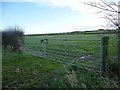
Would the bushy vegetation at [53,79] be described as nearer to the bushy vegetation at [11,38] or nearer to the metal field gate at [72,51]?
→ the metal field gate at [72,51]

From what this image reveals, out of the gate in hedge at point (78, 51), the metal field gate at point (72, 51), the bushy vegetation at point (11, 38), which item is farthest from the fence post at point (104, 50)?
the bushy vegetation at point (11, 38)

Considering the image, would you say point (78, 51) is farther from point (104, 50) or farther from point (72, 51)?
point (104, 50)

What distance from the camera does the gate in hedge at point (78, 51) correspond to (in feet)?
19.0

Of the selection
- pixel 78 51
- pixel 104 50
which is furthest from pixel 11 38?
pixel 104 50

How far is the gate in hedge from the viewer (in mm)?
5801

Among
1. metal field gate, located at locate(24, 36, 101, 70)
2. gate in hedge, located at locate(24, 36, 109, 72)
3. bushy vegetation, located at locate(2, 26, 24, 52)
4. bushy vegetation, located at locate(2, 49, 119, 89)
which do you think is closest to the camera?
bushy vegetation, located at locate(2, 49, 119, 89)

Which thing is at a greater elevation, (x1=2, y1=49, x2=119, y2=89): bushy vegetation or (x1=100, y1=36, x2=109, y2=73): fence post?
(x1=100, y1=36, x2=109, y2=73): fence post

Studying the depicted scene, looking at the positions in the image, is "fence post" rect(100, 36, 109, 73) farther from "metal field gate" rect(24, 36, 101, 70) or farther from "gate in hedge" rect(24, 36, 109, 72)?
"metal field gate" rect(24, 36, 101, 70)

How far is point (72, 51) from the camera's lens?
8883 mm

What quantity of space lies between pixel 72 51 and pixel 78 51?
50.8 inches

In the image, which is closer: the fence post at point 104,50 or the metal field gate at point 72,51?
the fence post at point 104,50

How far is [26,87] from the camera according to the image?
17.5 ft

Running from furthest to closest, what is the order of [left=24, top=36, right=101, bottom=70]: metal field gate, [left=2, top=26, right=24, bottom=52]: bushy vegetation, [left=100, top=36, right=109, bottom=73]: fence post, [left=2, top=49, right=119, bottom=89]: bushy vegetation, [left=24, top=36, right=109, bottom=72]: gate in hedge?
[left=2, top=26, right=24, bottom=52]: bushy vegetation, [left=24, top=36, right=101, bottom=70]: metal field gate, [left=24, top=36, right=109, bottom=72]: gate in hedge, [left=100, top=36, right=109, bottom=73]: fence post, [left=2, top=49, right=119, bottom=89]: bushy vegetation

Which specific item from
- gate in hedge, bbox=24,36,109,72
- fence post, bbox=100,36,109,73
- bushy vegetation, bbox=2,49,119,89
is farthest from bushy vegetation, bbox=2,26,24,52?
fence post, bbox=100,36,109,73
